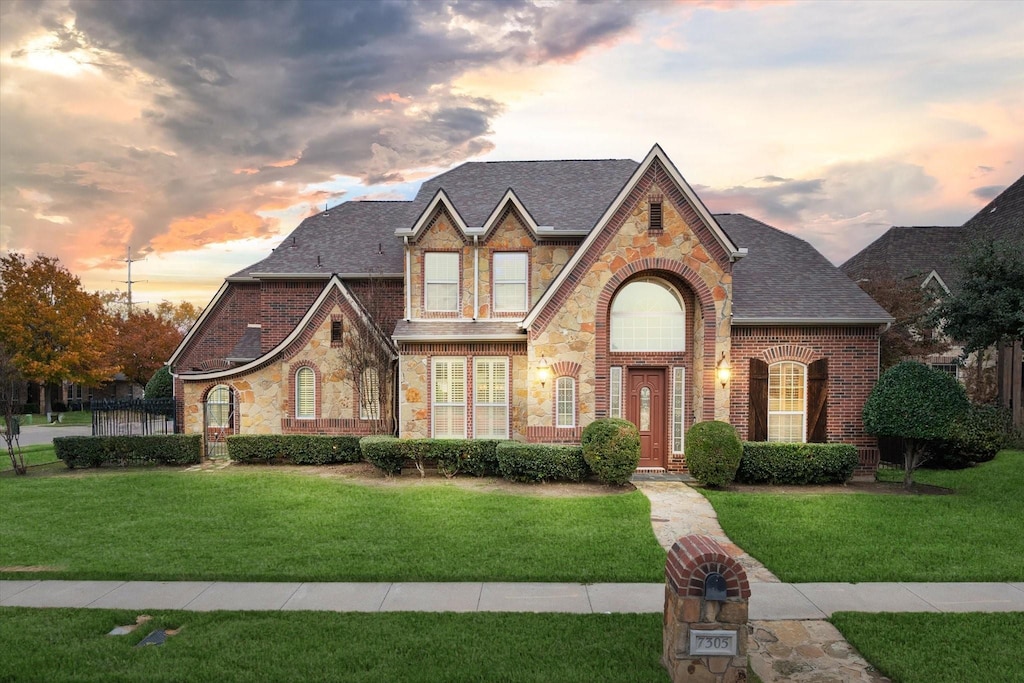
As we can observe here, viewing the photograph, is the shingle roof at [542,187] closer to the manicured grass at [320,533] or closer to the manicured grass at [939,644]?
the manicured grass at [320,533]

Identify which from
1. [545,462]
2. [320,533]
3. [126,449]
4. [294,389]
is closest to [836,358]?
[545,462]

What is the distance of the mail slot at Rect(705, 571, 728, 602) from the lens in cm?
521

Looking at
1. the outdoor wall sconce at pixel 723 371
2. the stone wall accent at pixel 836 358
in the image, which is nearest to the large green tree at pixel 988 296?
the stone wall accent at pixel 836 358

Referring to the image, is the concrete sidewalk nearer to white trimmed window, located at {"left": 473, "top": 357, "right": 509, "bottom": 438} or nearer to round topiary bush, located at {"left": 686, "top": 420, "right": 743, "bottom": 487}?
round topiary bush, located at {"left": 686, "top": 420, "right": 743, "bottom": 487}

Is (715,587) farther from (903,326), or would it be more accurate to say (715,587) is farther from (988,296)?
(903,326)

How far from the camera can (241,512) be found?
37.2 ft

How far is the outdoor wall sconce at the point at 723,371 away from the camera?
47.8 feet

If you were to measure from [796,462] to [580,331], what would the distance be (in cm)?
611

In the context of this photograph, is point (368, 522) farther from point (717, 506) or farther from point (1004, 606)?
point (1004, 606)

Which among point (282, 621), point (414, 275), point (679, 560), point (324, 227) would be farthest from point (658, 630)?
point (324, 227)

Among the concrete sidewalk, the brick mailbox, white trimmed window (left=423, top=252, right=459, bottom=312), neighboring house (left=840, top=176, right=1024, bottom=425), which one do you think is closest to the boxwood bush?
white trimmed window (left=423, top=252, right=459, bottom=312)

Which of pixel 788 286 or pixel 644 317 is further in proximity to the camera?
pixel 788 286

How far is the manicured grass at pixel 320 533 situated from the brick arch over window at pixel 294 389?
3.58m

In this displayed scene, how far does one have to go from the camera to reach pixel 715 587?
521 cm
